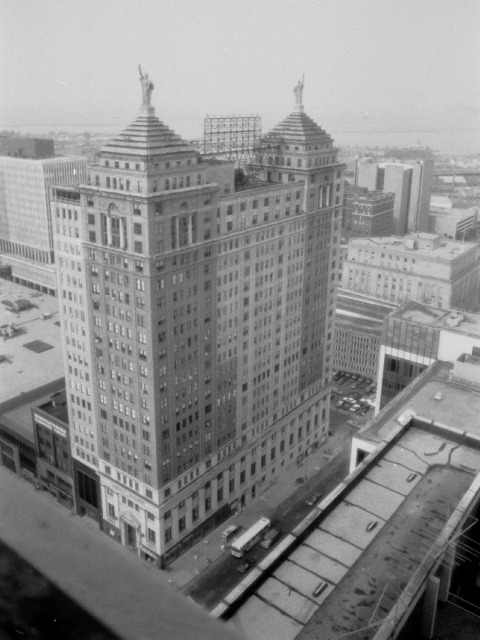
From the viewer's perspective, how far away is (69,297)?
4662 centimetres

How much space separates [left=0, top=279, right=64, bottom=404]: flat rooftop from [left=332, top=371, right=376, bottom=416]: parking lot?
32055 mm

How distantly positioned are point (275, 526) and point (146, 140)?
107 feet

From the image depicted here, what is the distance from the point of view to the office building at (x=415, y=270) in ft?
303

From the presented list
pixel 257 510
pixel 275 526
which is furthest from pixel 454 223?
pixel 275 526

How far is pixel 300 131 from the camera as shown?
5409 centimetres

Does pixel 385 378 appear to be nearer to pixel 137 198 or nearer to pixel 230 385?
pixel 230 385

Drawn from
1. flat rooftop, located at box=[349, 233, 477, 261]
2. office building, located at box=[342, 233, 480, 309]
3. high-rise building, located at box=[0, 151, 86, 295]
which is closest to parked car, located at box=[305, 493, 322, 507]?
office building, located at box=[342, 233, 480, 309]

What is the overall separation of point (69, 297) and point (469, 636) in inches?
1473

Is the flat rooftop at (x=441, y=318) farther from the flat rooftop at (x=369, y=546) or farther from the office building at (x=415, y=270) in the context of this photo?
the office building at (x=415, y=270)

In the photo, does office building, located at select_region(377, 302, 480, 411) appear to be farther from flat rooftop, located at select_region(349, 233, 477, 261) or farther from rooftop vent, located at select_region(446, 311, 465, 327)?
flat rooftop, located at select_region(349, 233, 477, 261)

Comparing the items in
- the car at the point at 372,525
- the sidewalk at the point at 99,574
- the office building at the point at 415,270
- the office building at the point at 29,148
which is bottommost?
the office building at the point at 415,270

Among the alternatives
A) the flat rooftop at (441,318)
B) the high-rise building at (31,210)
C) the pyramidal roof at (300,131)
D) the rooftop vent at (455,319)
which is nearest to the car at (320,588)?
the flat rooftop at (441,318)

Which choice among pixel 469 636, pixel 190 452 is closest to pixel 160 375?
pixel 190 452

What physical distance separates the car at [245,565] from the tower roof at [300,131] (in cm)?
3447
